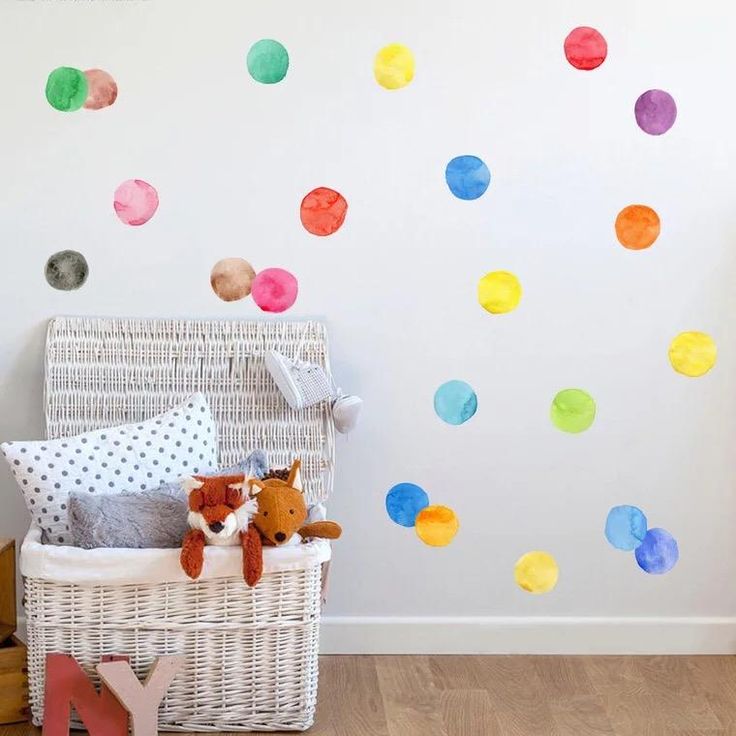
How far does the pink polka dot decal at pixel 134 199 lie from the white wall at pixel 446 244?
24 millimetres

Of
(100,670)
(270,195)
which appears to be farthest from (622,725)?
(270,195)

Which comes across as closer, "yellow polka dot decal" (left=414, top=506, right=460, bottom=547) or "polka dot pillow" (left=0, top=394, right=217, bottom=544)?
"polka dot pillow" (left=0, top=394, right=217, bottom=544)

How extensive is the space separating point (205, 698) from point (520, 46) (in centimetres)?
154

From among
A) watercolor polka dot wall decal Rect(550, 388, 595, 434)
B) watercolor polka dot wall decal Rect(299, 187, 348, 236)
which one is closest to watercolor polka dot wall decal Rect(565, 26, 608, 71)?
watercolor polka dot wall decal Rect(299, 187, 348, 236)

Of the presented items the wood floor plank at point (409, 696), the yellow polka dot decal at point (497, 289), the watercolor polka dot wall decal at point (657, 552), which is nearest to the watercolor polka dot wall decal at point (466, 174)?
the yellow polka dot decal at point (497, 289)

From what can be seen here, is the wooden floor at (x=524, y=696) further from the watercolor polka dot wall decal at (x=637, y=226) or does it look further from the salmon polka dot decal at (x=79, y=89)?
the salmon polka dot decal at (x=79, y=89)

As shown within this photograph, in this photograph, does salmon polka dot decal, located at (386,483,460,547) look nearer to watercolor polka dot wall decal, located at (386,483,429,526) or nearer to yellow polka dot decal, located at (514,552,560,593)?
watercolor polka dot wall decal, located at (386,483,429,526)

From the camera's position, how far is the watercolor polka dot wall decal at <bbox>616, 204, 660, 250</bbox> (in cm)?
253

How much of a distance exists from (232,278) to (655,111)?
1.02 m

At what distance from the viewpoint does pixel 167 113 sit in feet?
7.93

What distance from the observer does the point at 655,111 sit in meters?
2.49

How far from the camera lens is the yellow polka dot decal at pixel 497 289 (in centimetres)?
252

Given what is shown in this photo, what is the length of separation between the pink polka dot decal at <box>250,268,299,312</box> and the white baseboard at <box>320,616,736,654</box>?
2.43 feet

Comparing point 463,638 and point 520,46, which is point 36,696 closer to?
point 463,638
